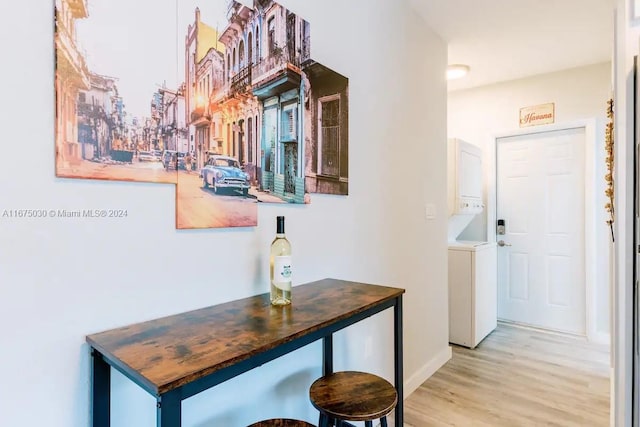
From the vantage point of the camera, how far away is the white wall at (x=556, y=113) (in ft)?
11.3

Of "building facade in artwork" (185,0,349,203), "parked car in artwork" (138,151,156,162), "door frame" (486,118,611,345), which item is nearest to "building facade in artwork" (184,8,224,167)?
"building facade in artwork" (185,0,349,203)

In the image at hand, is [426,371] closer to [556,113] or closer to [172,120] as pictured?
[172,120]

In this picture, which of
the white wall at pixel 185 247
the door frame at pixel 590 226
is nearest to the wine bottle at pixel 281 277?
the white wall at pixel 185 247

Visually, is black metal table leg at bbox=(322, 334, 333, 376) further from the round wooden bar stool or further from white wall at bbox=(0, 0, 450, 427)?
the round wooden bar stool

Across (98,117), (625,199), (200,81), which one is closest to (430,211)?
(625,199)

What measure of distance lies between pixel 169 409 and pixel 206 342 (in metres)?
0.21

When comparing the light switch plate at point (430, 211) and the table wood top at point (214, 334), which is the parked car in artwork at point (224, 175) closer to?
the table wood top at point (214, 334)

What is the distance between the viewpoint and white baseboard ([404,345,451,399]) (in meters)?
2.44

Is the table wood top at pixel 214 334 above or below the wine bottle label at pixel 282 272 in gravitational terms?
below

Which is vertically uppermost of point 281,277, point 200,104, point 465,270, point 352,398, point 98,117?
point 200,104

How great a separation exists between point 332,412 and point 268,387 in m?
0.33

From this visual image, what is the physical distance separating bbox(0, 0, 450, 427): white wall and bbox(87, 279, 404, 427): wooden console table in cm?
6

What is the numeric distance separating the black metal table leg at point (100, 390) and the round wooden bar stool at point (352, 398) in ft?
2.16

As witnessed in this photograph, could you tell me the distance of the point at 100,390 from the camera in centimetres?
97
